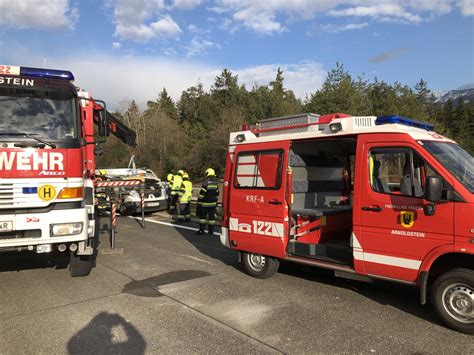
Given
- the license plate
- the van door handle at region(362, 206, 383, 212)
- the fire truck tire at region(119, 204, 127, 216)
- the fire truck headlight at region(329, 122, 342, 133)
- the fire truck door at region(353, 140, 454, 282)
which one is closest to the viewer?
the fire truck door at region(353, 140, 454, 282)

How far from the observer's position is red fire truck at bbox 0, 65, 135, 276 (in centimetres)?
580

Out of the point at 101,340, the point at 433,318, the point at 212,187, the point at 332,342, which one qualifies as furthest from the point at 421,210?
the point at 212,187

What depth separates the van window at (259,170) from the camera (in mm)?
6371

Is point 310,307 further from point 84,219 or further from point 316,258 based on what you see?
point 84,219

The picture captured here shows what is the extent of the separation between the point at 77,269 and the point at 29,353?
9.41 feet

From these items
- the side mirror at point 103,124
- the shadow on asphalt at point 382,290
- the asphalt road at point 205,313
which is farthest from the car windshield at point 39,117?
the shadow on asphalt at point 382,290

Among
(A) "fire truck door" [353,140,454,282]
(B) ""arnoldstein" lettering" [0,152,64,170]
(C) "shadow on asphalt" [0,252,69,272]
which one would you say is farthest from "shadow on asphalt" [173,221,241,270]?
(B) ""arnoldstein" lettering" [0,152,64,170]

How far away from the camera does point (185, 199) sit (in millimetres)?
12930

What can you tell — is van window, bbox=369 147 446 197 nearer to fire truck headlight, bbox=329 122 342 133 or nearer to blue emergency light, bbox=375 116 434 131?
blue emergency light, bbox=375 116 434 131

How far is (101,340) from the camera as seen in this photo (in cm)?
433

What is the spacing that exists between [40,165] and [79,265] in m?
1.91

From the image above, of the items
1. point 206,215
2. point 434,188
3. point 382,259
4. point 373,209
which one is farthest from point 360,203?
point 206,215

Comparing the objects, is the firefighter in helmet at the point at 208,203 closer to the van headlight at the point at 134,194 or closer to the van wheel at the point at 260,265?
the van wheel at the point at 260,265

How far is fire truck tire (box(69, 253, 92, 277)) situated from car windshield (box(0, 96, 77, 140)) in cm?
208
